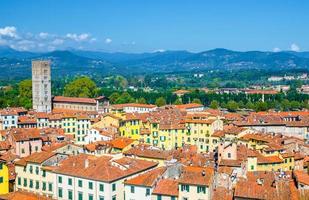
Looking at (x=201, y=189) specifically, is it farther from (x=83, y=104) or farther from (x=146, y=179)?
(x=83, y=104)

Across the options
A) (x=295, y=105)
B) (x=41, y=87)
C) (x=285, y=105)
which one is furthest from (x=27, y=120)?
(x=295, y=105)

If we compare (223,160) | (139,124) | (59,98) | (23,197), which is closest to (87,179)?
(23,197)

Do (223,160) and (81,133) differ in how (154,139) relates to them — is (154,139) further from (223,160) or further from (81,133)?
(223,160)

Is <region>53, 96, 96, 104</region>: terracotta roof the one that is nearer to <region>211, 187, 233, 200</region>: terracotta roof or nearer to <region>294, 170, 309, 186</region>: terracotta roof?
<region>211, 187, 233, 200</region>: terracotta roof

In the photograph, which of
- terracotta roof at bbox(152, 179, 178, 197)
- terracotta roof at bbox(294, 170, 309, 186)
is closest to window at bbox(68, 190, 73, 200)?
terracotta roof at bbox(152, 179, 178, 197)

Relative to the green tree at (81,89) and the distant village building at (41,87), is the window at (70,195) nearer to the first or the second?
the distant village building at (41,87)

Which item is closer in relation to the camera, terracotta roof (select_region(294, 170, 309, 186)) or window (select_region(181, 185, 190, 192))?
terracotta roof (select_region(294, 170, 309, 186))
